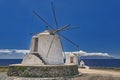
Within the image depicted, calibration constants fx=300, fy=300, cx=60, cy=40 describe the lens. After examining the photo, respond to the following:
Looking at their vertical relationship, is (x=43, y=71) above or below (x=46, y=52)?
below

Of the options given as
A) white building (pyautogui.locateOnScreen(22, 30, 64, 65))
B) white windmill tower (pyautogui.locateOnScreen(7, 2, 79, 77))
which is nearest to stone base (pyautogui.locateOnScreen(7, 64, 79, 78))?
white windmill tower (pyautogui.locateOnScreen(7, 2, 79, 77))

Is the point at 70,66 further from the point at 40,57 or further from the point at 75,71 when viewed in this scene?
the point at 40,57

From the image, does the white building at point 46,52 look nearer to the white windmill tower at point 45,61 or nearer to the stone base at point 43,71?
the white windmill tower at point 45,61

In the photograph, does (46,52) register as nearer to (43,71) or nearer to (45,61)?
(45,61)

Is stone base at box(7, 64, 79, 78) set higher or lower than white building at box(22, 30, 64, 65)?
lower

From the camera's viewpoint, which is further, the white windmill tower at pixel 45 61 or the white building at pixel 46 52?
the white building at pixel 46 52

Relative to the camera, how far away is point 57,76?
129 feet

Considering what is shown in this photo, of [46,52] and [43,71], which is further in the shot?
[46,52]

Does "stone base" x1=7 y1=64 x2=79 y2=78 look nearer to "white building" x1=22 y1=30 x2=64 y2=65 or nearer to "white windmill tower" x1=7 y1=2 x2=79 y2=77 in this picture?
"white windmill tower" x1=7 y1=2 x2=79 y2=77

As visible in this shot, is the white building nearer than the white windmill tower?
No

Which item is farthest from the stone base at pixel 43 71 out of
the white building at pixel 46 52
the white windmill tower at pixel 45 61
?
the white building at pixel 46 52

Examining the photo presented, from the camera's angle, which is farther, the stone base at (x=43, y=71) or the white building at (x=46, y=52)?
the white building at (x=46, y=52)

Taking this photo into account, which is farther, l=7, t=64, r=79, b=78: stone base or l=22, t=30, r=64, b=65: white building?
A: l=22, t=30, r=64, b=65: white building

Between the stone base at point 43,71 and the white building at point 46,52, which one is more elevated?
the white building at point 46,52
